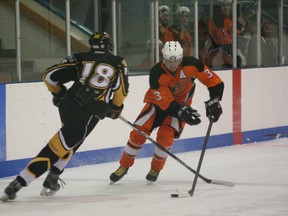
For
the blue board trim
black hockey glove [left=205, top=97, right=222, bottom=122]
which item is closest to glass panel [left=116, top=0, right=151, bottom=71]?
the blue board trim

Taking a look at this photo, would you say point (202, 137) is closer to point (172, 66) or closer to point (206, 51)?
point (206, 51)

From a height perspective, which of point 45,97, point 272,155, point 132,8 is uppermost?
point 132,8

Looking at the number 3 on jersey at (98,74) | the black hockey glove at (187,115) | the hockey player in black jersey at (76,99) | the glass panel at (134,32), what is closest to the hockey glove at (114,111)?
the hockey player in black jersey at (76,99)

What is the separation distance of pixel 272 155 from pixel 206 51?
1.43 meters

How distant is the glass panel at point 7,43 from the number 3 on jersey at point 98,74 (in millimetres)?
1330

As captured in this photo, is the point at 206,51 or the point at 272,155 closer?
the point at 272,155

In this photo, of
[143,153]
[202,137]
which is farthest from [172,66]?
[202,137]

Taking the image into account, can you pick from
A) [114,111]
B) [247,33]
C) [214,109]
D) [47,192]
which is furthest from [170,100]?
[247,33]

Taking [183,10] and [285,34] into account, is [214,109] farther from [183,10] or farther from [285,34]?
[285,34]

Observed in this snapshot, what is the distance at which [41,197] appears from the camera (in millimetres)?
5730

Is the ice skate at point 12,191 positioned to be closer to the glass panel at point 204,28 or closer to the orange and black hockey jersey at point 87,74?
the orange and black hockey jersey at point 87,74

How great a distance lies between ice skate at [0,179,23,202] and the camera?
545 centimetres

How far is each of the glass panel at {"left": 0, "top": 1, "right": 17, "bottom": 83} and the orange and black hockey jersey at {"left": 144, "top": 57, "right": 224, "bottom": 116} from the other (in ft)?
4.14

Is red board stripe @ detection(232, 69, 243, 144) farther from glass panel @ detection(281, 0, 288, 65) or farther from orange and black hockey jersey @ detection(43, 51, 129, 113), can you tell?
orange and black hockey jersey @ detection(43, 51, 129, 113)
